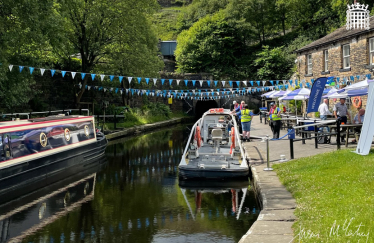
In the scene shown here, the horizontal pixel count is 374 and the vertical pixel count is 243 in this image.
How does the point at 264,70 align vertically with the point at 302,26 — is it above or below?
below

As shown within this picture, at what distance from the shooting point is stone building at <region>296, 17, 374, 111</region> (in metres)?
20.5

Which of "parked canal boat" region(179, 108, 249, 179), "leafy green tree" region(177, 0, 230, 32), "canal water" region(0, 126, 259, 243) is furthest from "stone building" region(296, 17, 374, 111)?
"leafy green tree" region(177, 0, 230, 32)

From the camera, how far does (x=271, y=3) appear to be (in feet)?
183

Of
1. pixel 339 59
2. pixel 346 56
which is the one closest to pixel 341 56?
pixel 339 59

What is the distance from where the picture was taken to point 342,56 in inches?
914

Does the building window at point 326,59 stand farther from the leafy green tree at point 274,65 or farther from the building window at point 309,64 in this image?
the leafy green tree at point 274,65

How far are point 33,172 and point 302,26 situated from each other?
44.6m

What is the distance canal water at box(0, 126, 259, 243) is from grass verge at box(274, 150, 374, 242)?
1211 mm

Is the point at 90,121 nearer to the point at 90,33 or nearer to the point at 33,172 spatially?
the point at 33,172

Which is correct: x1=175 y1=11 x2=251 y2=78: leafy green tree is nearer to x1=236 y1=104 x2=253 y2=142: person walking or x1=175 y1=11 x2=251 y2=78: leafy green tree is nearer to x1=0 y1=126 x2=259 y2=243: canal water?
x1=236 y1=104 x2=253 y2=142: person walking

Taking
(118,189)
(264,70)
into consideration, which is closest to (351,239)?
(118,189)

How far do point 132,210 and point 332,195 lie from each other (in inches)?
173

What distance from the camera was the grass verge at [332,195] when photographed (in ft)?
18.8

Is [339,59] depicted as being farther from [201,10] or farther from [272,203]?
[201,10]
